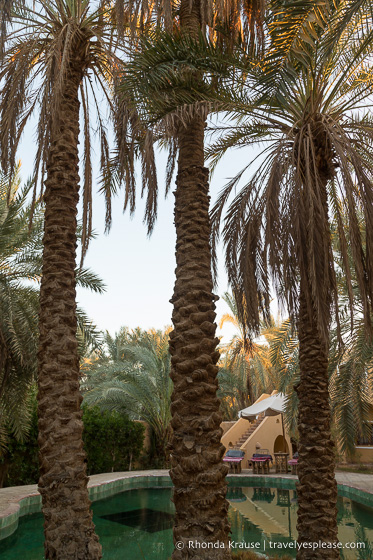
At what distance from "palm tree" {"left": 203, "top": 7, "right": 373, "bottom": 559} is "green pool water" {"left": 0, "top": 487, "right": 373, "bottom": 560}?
3040 millimetres

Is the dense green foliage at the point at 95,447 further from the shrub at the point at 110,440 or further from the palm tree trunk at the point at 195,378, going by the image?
the palm tree trunk at the point at 195,378

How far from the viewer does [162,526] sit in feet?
36.3

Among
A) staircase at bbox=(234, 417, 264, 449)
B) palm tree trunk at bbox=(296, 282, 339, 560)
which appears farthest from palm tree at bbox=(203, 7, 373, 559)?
staircase at bbox=(234, 417, 264, 449)

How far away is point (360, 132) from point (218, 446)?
17.5ft

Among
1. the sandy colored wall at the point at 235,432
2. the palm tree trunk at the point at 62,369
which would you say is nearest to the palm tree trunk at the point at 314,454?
the palm tree trunk at the point at 62,369

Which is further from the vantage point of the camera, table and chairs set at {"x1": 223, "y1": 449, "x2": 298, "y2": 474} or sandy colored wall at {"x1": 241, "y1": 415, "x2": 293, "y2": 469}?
sandy colored wall at {"x1": 241, "y1": 415, "x2": 293, "y2": 469}

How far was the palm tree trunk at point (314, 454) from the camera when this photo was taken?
19.7 feet

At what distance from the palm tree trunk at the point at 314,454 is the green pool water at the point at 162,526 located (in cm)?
256

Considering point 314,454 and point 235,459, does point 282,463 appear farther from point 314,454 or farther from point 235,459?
point 314,454

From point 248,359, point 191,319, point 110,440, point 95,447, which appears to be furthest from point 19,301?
point 248,359

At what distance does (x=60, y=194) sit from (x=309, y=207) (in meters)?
3.29

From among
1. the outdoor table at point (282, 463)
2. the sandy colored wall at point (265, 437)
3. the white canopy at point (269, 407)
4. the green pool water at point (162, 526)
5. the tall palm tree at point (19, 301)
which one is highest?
the tall palm tree at point (19, 301)

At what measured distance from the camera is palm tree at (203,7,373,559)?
604 cm

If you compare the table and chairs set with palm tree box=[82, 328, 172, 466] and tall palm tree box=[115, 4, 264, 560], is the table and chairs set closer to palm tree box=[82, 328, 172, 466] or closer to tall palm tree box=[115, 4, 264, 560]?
palm tree box=[82, 328, 172, 466]
